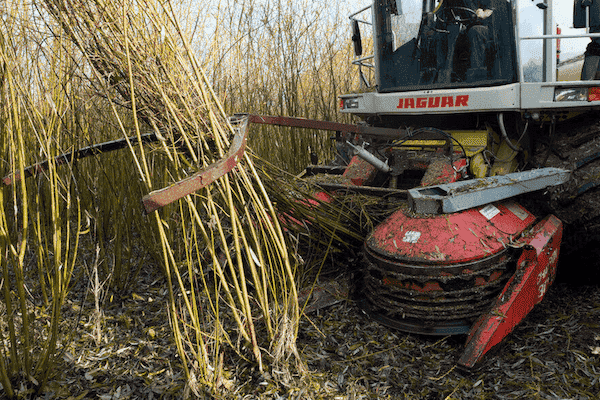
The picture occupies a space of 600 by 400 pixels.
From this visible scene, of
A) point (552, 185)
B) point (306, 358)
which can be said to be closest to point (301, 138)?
point (552, 185)

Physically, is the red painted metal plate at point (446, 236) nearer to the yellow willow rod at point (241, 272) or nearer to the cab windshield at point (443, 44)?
the yellow willow rod at point (241, 272)

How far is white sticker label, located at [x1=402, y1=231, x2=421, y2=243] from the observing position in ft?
6.28

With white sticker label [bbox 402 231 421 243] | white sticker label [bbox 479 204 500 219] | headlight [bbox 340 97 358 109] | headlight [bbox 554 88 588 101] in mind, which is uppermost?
headlight [bbox 340 97 358 109]

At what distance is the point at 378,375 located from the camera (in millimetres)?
1818

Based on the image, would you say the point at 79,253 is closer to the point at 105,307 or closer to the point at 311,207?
the point at 105,307

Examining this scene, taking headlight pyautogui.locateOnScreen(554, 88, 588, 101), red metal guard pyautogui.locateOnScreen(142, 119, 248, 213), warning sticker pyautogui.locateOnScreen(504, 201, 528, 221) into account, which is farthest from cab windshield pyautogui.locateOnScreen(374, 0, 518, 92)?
red metal guard pyautogui.locateOnScreen(142, 119, 248, 213)

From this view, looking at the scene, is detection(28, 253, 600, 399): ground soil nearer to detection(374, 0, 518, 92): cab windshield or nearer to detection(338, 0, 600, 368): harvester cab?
detection(338, 0, 600, 368): harvester cab

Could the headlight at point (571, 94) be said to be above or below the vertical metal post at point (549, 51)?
below

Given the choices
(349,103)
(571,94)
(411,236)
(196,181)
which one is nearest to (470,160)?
(571,94)

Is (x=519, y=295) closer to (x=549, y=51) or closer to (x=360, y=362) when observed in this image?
(x=360, y=362)

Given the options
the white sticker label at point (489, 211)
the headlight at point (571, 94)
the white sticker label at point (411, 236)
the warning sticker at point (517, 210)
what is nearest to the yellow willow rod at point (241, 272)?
the white sticker label at point (411, 236)

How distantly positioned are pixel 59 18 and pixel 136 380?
1270 millimetres

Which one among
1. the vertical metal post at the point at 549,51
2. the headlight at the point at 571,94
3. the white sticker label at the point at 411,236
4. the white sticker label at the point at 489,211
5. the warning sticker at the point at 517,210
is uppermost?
the vertical metal post at the point at 549,51

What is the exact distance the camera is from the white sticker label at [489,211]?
2008mm
